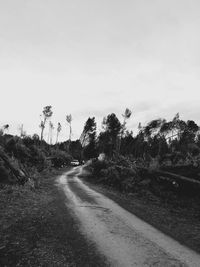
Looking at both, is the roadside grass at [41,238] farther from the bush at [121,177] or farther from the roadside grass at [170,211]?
the bush at [121,177]

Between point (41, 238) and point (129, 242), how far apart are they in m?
2.78

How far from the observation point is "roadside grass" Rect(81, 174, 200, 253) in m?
8.73

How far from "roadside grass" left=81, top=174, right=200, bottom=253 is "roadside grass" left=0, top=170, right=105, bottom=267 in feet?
11.2

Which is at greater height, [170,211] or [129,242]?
[129,242]

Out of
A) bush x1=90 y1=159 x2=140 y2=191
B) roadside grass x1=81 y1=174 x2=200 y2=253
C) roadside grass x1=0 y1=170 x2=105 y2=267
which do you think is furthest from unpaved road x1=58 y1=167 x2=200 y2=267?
bush x1=90 y1=159 x2=140 y2=191

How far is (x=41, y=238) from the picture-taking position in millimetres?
7566

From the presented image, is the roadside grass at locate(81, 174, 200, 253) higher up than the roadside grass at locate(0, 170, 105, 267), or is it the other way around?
the roadside grass at locate(0, 170, 105, 267)

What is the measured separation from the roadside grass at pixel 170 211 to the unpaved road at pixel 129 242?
568 millimetres

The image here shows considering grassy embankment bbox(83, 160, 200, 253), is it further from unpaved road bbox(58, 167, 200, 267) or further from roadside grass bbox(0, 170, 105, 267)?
roadside grass bbox(0, 170, 105, 267)

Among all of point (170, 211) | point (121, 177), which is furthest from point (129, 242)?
point (121, 177)

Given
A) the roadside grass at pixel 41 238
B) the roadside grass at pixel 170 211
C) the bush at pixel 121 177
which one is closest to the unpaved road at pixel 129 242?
the roadside grass at pixel 41 238

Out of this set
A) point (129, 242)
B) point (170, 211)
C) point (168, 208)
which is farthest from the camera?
point (168, 208)

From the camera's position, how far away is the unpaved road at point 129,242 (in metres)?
6.18

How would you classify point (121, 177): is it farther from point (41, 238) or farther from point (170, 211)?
point (41, 238)
